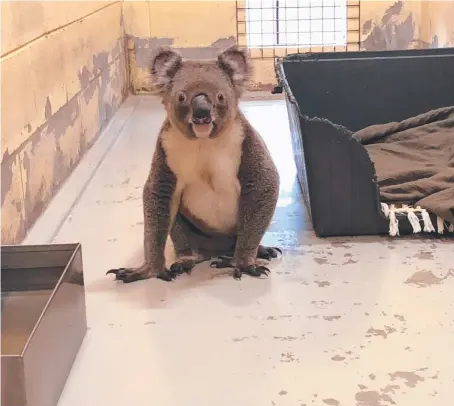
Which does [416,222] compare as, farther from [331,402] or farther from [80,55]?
[80,55]

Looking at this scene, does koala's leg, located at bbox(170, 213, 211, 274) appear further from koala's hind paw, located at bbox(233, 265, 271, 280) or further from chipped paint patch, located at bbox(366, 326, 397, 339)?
chipped paint patch, located at bbox(366, 326, 397, 339)

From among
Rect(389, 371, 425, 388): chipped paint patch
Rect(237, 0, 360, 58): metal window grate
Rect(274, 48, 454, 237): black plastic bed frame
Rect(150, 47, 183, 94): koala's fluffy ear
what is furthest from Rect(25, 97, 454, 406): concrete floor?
Rect(237, 0, 360, 58): metal window grate

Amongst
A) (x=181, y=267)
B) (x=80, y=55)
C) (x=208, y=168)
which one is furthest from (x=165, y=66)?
(x=80, y=55)

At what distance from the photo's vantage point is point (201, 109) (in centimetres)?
155

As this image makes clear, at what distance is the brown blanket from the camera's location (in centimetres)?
201

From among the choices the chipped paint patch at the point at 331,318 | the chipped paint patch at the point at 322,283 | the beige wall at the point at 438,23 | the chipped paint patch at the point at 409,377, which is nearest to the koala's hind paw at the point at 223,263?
the chipped paint patch at the point at 322,283

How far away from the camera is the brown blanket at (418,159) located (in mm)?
2010

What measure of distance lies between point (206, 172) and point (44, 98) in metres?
0.74

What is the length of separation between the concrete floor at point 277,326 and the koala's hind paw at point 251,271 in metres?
0.02

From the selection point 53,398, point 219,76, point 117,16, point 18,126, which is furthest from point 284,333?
point 117,16

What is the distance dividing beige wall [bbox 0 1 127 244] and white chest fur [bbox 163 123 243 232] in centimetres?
43

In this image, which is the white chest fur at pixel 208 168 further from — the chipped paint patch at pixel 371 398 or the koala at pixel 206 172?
the chipped paint patch at pixel 371 398

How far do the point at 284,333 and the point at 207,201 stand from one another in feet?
1.34

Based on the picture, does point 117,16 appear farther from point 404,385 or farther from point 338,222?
point 404,385
